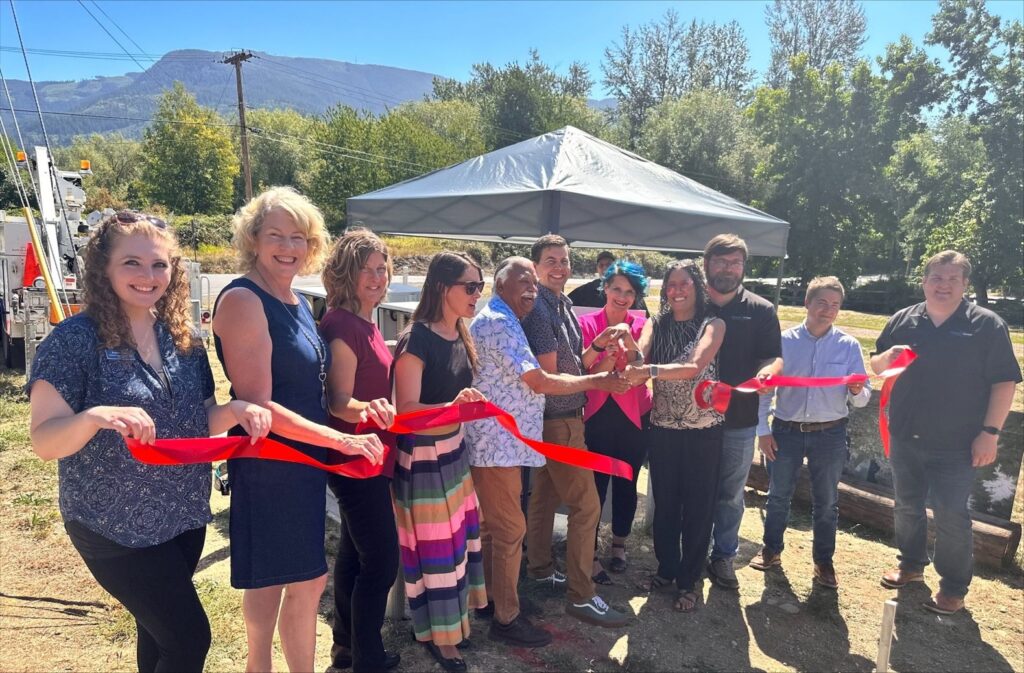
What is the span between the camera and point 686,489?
3395mm

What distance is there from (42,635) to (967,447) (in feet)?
16.2

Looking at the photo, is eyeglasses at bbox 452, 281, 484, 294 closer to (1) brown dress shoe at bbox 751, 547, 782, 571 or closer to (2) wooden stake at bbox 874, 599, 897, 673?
(2) wooden stake at bbox 874, 599, 897, 673

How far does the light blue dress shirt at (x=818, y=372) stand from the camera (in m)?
3.62

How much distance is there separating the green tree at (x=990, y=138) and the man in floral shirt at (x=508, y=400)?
1139 inches

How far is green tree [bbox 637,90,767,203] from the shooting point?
1350 inches

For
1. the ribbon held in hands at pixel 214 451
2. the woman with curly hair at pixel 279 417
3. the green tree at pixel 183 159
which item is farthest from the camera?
the green tree at pixel 183 159

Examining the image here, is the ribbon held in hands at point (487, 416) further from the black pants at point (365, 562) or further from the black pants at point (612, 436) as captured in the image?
the black pants at point (612, 436)

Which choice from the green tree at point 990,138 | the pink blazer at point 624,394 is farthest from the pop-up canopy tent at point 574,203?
the green tree at point 990,138

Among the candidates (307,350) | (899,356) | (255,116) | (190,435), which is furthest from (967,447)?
(255,116)

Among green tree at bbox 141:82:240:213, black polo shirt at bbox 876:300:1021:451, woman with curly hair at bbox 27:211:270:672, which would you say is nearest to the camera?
woman with curly hair at bbox 27:211:270:672

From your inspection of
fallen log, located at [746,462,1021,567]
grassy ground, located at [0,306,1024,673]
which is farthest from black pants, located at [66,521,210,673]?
fallen log, located at [746,462,1021,567]

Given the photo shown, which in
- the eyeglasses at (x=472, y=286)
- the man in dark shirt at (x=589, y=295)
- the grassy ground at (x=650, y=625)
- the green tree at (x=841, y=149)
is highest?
the green tree at (x=841, y=149)

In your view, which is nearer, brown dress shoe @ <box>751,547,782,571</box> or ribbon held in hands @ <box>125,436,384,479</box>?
ribbon held in hands @ <box>125,436,384,479</box>

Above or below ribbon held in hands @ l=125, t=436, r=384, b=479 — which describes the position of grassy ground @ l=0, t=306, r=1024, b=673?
below
